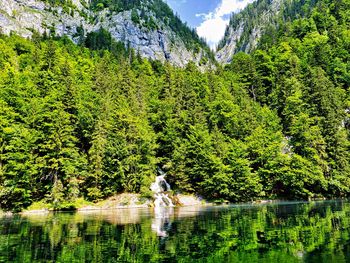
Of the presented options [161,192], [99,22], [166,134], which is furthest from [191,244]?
[99,22]

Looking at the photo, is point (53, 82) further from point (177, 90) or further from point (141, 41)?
point (141, 41)

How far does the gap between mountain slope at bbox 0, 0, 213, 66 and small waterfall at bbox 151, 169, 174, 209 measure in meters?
113

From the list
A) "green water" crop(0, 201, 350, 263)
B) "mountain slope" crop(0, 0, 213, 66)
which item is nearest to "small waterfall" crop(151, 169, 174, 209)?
"green water" crop(0, 201, 350, 263)

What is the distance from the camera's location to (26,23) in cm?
14838

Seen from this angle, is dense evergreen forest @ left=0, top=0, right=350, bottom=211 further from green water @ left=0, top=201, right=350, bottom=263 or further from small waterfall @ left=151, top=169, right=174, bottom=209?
green water @ left=0, top=201, right=350, bottom=263

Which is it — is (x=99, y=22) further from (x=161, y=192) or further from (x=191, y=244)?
(x=191, y=244)

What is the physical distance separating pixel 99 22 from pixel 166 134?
135184 mm

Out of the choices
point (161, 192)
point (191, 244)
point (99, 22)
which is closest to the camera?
point (191, 244)

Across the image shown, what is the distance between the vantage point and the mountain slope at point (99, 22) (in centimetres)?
15125

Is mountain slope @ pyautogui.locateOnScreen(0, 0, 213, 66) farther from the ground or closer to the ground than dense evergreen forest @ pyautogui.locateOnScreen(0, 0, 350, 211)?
farther from the ground

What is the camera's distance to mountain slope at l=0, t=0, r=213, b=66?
151 m

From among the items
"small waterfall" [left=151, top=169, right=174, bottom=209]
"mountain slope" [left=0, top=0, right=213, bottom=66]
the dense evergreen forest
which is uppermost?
"mountain slope" [left=0, top=0, right=213, bottom=66]

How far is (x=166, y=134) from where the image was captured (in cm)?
6738

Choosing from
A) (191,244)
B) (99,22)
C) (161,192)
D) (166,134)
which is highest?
(99,22)
